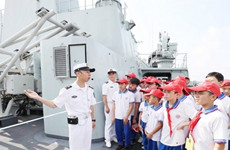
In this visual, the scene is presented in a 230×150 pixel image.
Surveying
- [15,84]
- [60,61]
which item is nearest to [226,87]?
[60,61]

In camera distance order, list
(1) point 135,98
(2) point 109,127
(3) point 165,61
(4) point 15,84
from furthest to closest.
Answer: (3) point 165,61
(4) point 15,84
(2) point 109,127
(1) point 135,98

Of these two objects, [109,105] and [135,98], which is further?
[109,105]

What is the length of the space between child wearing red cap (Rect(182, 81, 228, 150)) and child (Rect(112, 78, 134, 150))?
1.57m

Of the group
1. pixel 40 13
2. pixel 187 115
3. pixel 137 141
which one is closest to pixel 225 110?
pixel 187 115

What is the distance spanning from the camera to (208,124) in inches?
45.4

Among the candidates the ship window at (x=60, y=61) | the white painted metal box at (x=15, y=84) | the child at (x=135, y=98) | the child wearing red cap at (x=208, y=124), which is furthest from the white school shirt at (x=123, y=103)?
the white painted metal box at (x=15, y=84)

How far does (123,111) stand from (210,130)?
5.94 ft

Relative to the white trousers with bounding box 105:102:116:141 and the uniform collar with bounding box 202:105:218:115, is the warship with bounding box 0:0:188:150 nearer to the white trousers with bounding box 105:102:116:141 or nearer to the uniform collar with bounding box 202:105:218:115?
the white trousers with bounding box 105:102:116:141

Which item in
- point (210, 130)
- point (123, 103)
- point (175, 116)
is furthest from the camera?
point (123, 103)

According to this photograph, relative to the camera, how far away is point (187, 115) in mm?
1644

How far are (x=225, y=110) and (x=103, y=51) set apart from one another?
105 inches

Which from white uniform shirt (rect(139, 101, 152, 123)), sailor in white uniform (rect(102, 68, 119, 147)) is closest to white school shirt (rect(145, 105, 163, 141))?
white uniform shirt (rect(139, 101, 152, 123))

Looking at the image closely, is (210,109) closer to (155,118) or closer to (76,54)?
(155,118)

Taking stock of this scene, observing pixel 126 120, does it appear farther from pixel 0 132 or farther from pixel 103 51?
pixel 0 132
